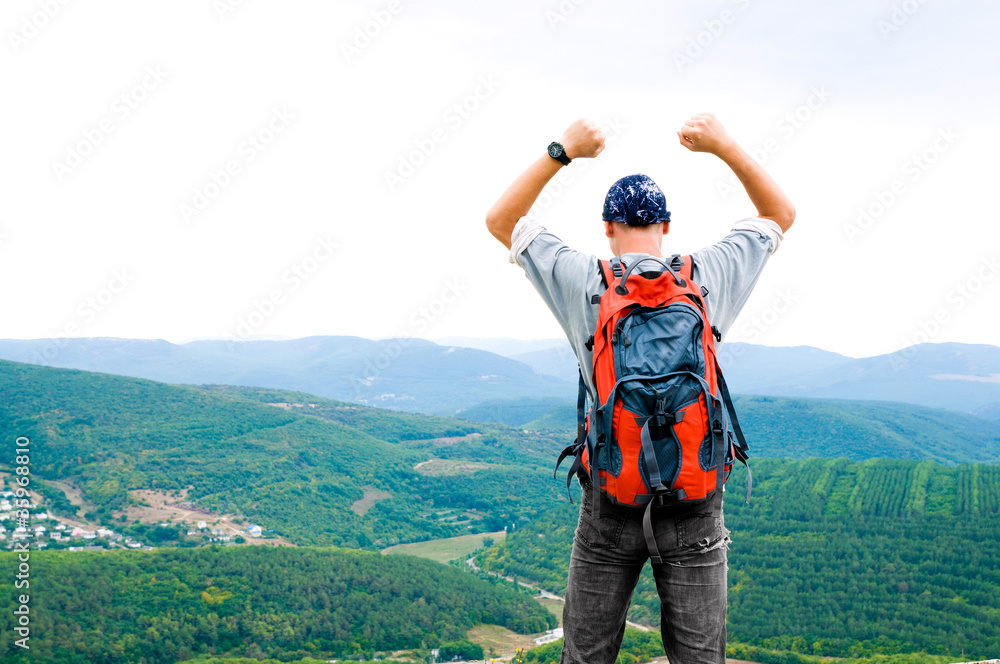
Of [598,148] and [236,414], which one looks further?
[236,414]

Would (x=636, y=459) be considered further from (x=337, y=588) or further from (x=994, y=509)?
(x=994, y=509)

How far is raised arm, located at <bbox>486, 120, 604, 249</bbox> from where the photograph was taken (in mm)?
1944

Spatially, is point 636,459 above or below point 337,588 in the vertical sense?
above

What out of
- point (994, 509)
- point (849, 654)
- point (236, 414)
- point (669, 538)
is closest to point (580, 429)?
point (669, 538)

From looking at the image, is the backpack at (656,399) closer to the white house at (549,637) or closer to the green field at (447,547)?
the white house at (549,637)

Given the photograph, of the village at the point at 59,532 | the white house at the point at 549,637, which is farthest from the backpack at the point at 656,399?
the village at the point at 59,532

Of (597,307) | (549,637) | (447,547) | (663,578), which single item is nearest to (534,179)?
(597,307)

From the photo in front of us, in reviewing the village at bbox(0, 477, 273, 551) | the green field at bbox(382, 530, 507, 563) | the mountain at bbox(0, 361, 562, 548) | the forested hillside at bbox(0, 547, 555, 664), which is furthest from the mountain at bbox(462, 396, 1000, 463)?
the forested hillside at bbox(0, 547, 555, 664)

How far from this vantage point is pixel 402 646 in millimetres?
40500

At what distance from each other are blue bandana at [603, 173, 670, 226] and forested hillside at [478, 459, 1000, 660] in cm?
4115

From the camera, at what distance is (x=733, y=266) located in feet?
6.63

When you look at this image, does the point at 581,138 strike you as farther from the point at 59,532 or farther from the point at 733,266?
the point at 59,532

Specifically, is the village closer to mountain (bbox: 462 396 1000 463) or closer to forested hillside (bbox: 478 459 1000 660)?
forested hillside (bbox: 478 459 1000 660)

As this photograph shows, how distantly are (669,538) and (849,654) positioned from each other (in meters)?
42.5
